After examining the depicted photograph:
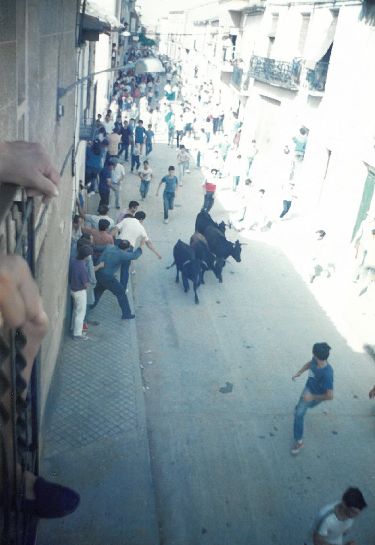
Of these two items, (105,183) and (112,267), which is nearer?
(112,267)

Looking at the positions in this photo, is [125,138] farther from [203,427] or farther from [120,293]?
[203,427]

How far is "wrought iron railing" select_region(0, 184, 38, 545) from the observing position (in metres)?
1.97

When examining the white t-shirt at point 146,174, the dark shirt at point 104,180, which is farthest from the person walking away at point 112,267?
the white t-shirt at point 146,174

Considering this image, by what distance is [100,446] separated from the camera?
20.1 feet

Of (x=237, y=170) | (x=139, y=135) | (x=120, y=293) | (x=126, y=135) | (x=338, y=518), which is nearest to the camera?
(x=338, y=518)

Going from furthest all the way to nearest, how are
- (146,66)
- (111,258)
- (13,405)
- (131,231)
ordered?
(146,66)
(131,231)
(111,258)
(13,405)

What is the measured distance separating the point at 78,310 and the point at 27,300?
6481mm

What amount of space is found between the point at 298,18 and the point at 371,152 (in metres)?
8.67

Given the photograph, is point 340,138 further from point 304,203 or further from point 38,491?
point 38,491

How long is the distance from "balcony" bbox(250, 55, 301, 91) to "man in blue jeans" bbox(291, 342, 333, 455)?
14551 mm

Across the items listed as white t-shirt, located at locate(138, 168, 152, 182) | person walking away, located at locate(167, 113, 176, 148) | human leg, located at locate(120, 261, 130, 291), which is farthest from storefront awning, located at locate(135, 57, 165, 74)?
person walking away, located at locate(167, 113, 176, 148)


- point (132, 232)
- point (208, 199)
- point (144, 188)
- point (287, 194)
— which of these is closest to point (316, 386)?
point (132, 232)

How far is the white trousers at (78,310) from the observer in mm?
7989

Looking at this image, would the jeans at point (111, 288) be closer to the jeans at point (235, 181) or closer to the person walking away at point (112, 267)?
the person walking away at point (112, 267)
